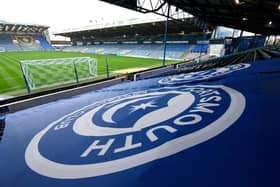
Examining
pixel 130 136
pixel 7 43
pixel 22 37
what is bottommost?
pixel 130 136

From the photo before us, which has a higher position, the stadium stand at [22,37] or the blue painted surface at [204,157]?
the stadium stand at [22,37]

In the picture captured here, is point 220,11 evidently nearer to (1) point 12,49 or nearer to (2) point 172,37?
(2) point 172,37

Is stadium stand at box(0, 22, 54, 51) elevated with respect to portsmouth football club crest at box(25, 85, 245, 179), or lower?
elevated

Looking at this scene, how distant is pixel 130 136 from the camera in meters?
1.28

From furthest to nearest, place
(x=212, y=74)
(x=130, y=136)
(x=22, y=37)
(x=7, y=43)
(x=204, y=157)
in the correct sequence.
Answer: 1. (x=22, y=37)
2. (x=7, y=43)
3. (x=212, y=74)
4. (x=130, y=136)
5. (x=204, y=157)

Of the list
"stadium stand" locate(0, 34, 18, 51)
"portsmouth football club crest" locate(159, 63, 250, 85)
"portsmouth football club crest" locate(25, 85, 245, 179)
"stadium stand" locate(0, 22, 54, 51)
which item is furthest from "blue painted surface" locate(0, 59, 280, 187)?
"stadium stand" locate(0, 34, 18, 51)

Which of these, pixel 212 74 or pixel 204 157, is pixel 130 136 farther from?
pixel 212 74

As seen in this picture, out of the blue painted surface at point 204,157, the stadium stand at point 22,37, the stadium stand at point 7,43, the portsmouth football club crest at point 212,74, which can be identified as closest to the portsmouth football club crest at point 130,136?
the blue painted surface at point 204,157

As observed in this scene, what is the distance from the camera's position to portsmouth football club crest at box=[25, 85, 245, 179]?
1.00 m

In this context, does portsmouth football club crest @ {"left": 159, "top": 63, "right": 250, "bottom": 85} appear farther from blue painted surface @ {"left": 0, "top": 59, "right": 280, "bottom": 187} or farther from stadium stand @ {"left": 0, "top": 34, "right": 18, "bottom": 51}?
stadium stand @ {"left": 0, "top": 34, "right": 18, "bottom": 51}

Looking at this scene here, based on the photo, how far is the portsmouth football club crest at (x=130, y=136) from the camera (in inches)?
39.4

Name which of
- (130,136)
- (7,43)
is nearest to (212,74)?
(130,136)

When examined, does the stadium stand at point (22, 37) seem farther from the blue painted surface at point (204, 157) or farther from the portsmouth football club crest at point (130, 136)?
the blue painted surface at point (204, 157)

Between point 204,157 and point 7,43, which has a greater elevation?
point 7,43
